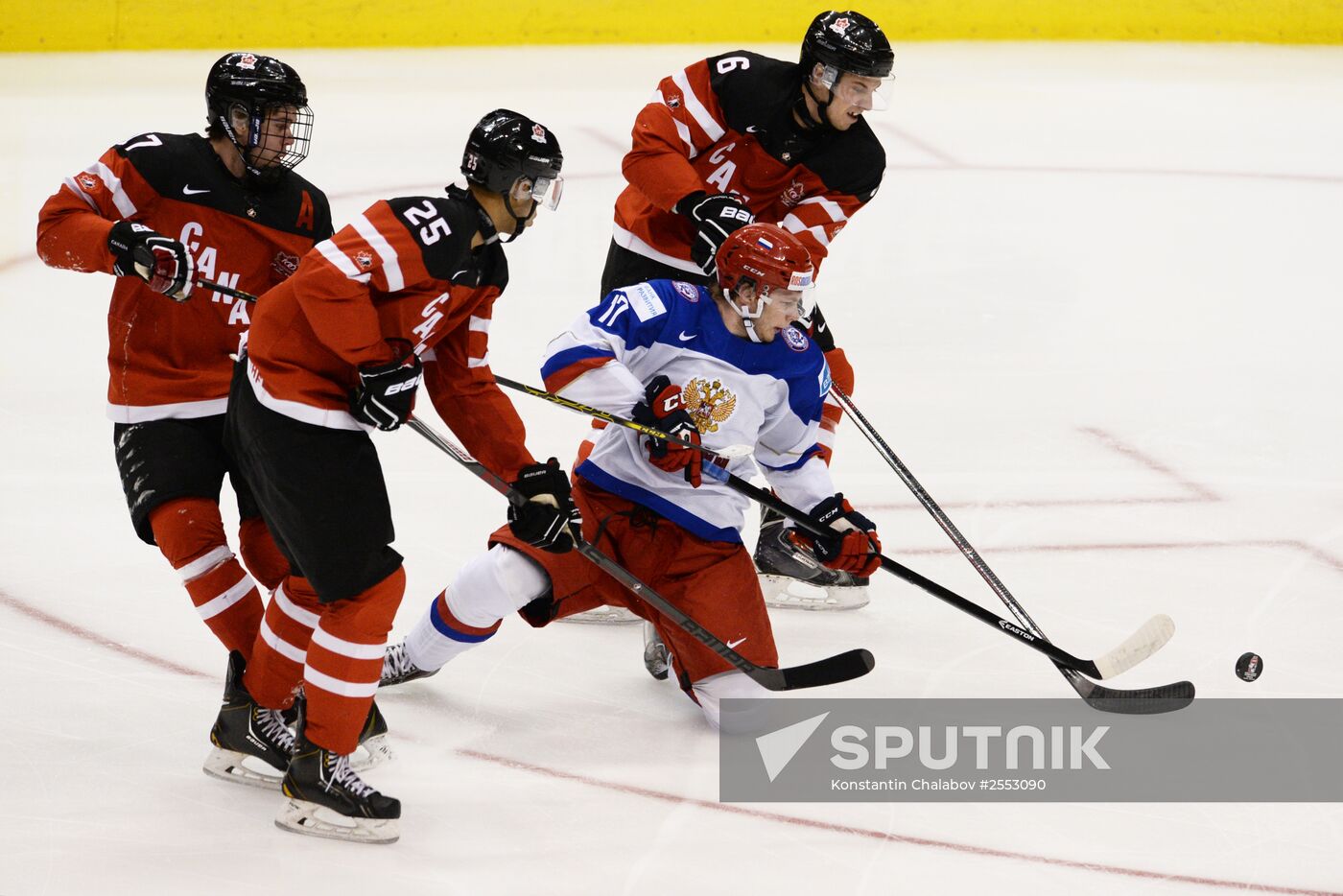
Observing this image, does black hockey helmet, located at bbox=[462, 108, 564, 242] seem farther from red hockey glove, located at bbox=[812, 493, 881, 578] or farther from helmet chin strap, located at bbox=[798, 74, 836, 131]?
helmet chin strap, located at bbox=[798, 74, 836, 131]

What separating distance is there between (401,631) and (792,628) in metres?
0.87

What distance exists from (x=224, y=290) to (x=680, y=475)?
92cm

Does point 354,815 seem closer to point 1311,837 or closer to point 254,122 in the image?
point 254,122

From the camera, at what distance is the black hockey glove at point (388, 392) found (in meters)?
2.67

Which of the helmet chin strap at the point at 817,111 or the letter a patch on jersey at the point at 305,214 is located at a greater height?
the helmet chin strap at the point at 817,111

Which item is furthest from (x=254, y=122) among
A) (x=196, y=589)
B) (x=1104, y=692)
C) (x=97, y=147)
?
(x=97, y=147)

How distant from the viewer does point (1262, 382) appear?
543 centimetres

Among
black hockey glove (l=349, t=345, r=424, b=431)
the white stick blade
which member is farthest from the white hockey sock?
the white stick blade

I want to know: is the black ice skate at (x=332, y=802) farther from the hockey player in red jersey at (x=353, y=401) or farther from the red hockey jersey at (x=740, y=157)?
the red hockey jersey at (x=740, y=157)

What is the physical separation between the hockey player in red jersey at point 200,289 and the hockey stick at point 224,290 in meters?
0.03

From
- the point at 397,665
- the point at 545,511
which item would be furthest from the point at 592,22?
the point at 545,511

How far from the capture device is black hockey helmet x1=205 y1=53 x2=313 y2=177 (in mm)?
3016

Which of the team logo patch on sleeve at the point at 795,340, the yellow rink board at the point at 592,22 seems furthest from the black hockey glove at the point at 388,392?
the yellow rink board at the point at 592,22

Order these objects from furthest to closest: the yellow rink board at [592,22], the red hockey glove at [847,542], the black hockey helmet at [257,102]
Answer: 1. the yellow rink board at [592,22]
2. the red hockey glove at [847,542]
3. the black hockey helmet at [257,102]
